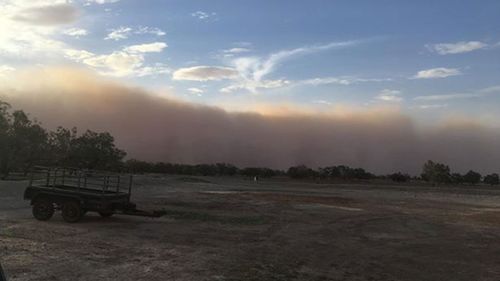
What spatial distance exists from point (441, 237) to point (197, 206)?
15.6 m

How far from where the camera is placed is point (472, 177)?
151 m

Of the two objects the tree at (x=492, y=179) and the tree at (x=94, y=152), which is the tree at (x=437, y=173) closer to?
the tree at (x=492, y=179)

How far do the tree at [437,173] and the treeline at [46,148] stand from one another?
87.1 m

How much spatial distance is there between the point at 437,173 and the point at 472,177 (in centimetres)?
1289

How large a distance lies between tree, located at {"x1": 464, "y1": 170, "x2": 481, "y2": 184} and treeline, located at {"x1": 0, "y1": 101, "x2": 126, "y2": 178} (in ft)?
323

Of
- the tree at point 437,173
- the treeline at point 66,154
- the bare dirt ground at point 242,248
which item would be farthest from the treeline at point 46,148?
the tree at point 437,173

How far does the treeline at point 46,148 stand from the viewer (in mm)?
65375

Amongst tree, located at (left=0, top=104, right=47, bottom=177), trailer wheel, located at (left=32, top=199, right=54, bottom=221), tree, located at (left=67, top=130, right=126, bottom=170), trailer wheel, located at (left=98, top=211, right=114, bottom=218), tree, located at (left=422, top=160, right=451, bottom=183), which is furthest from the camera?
tree, located at (left=422, top=160, right=451, bottom=183)

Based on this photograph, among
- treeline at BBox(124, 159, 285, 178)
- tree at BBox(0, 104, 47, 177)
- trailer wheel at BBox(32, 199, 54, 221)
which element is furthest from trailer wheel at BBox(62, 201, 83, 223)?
treeline at BBox(124, 159, 285, 178)

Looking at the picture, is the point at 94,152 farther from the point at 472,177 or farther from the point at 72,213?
the point at 472,177

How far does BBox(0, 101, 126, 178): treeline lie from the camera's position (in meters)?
65.4

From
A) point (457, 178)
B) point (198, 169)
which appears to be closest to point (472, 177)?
point (457, 178)

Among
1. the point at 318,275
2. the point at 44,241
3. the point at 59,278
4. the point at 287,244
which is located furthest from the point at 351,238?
the point at 59,278

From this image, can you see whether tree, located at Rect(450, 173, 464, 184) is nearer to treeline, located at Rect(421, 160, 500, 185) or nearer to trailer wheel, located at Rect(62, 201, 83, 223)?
treeline, located at Rect(421, 160, 500, 185)
